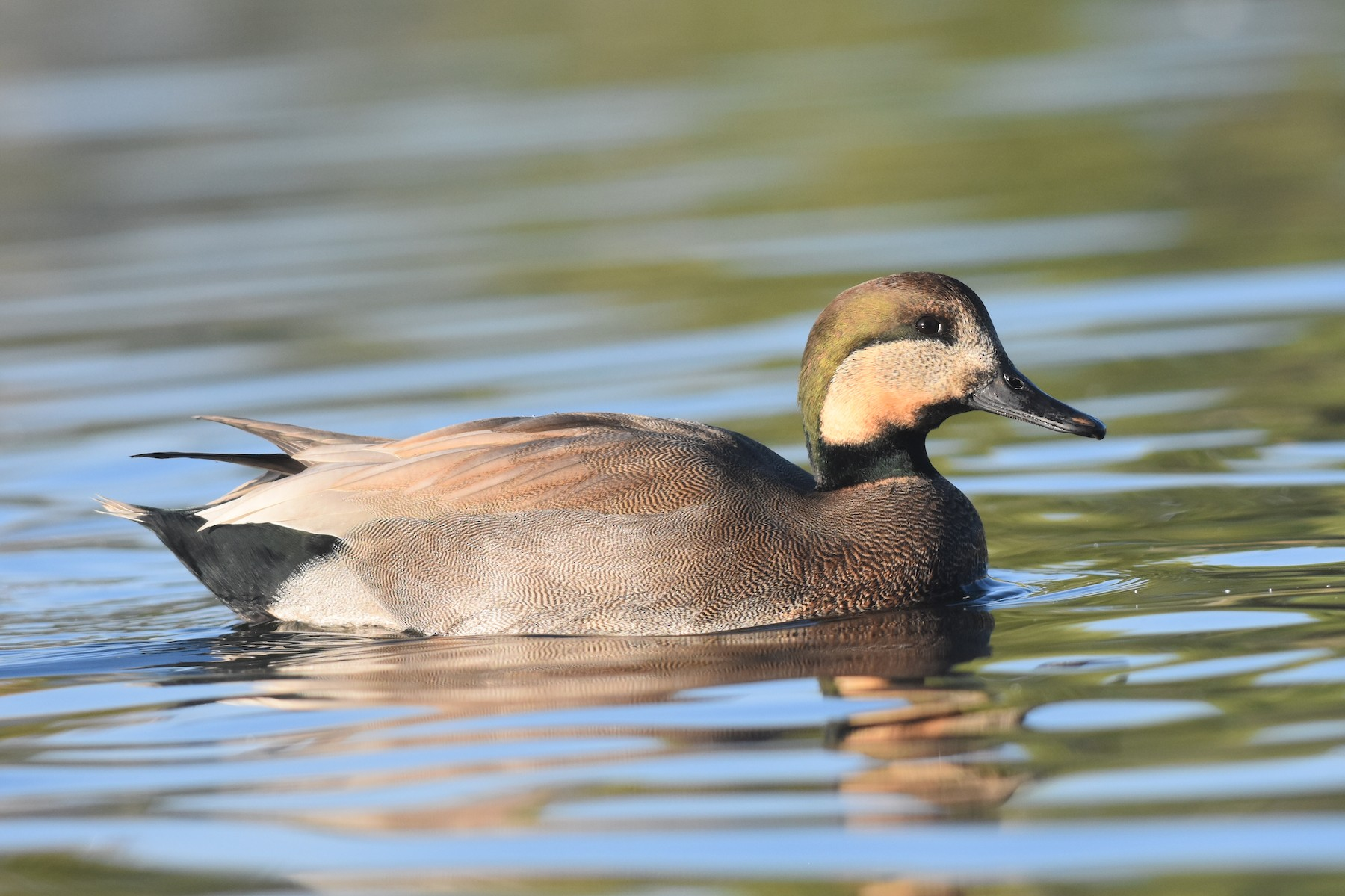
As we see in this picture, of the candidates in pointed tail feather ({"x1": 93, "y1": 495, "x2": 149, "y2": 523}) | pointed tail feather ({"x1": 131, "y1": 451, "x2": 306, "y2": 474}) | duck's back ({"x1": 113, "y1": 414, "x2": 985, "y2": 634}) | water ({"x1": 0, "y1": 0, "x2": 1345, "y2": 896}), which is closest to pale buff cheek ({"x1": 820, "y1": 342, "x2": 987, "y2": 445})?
duck's back ({"x1": 113, "y1": 414, "x2": 985, "y2": 634})

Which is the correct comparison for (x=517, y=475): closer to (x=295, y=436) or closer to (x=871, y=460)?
(x=295, y=436)


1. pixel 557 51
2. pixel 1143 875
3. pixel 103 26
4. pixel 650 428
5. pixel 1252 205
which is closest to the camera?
pixel 1143 875

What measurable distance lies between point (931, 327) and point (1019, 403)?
42 cm

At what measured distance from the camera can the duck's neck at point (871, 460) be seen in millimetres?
7480

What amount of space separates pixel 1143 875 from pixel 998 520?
393cm

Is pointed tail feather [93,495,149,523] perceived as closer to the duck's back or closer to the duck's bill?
the duck's back


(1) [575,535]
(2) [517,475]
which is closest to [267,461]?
(2) [517,475]

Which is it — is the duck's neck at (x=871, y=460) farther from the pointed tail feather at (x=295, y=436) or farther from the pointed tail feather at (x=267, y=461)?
the pointed tail feather at (x=267, y=461)

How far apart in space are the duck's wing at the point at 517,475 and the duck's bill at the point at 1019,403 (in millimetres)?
707

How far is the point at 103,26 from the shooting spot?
1145 inches

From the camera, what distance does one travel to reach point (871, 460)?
24.6 feet

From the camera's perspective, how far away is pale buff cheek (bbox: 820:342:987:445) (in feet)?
23.9

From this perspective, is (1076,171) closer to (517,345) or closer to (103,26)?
(517,345)

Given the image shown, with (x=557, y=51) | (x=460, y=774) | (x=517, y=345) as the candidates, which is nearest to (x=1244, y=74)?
(x=557, y=51)
